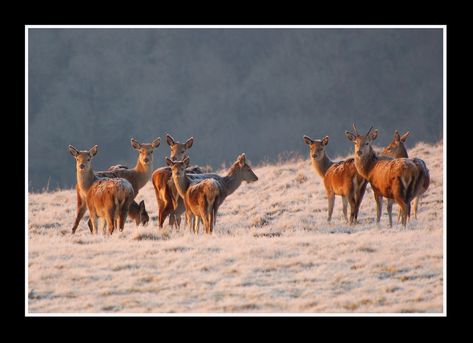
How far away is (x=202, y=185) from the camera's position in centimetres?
2019

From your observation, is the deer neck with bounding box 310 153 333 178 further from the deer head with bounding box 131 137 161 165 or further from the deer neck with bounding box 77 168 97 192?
the deer neck with bounding box 77 168 97 192

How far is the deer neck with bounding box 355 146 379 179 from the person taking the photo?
20938mm

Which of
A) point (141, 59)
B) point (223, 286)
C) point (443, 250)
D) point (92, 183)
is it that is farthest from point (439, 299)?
point (141, 59)

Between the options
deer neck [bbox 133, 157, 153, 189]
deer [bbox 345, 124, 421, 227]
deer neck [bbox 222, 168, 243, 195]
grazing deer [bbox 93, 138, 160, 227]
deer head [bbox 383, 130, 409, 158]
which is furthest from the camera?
deer head [bbox 383, 130, 409, 158]

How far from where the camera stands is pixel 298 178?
93.7 ft

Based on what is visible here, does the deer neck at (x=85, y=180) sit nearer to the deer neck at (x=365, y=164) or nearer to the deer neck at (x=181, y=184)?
the deer neck at (x=181, y=184)

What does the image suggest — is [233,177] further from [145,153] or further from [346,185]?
[346,185]

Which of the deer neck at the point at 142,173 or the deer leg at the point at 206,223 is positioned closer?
the deer leg at the point at 206,223

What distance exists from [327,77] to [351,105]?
1959 mm

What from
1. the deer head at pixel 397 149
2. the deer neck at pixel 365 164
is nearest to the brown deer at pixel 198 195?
the deer neck at pixel 365 164

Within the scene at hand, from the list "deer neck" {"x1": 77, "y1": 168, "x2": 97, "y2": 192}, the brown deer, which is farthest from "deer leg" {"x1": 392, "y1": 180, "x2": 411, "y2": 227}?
"deer neck" {"x1": 77, "y1": 168, "x2": 97, "y2": 192}

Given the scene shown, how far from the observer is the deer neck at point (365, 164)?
2094 cm

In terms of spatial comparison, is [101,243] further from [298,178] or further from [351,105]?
[351,105]

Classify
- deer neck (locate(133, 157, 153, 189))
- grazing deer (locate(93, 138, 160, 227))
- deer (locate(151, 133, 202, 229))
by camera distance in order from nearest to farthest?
deer (locate(151, 133, 202, 229)) → grazing deer (locate(93, 138, 160, 227)) → deer neck (locate(133, 157, 153, 189))
